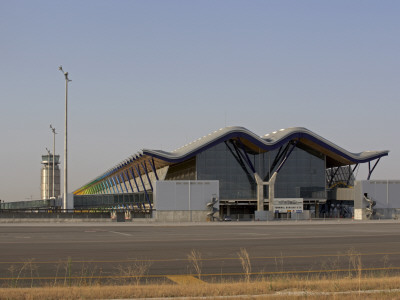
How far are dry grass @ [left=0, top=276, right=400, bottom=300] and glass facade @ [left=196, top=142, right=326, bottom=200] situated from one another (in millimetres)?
74437

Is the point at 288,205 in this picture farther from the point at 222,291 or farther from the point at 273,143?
the point at 222,291

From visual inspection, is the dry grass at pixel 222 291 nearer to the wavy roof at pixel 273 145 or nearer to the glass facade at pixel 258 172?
the wavy roof at pixel 273 145

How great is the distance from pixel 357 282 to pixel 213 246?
50.8ft

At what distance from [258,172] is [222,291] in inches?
3054

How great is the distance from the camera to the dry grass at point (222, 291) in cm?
1290

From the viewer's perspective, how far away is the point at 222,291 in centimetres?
1363

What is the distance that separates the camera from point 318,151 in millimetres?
94125

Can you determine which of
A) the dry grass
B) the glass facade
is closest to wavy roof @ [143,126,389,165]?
the glass facade

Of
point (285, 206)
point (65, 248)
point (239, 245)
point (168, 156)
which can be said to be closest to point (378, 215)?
point (285, 206)

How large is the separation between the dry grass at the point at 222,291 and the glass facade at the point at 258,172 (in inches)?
2931

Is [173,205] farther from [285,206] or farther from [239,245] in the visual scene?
[239,245]

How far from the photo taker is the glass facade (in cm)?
8950

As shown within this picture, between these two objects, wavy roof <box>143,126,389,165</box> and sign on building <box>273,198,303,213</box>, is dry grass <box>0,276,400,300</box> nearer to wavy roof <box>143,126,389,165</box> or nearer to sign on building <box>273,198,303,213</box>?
sign on building <box>273,198,303,213</box>

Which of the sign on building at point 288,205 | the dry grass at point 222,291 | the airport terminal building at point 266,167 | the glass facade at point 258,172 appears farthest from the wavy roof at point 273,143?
the dry grass at point 222,291
